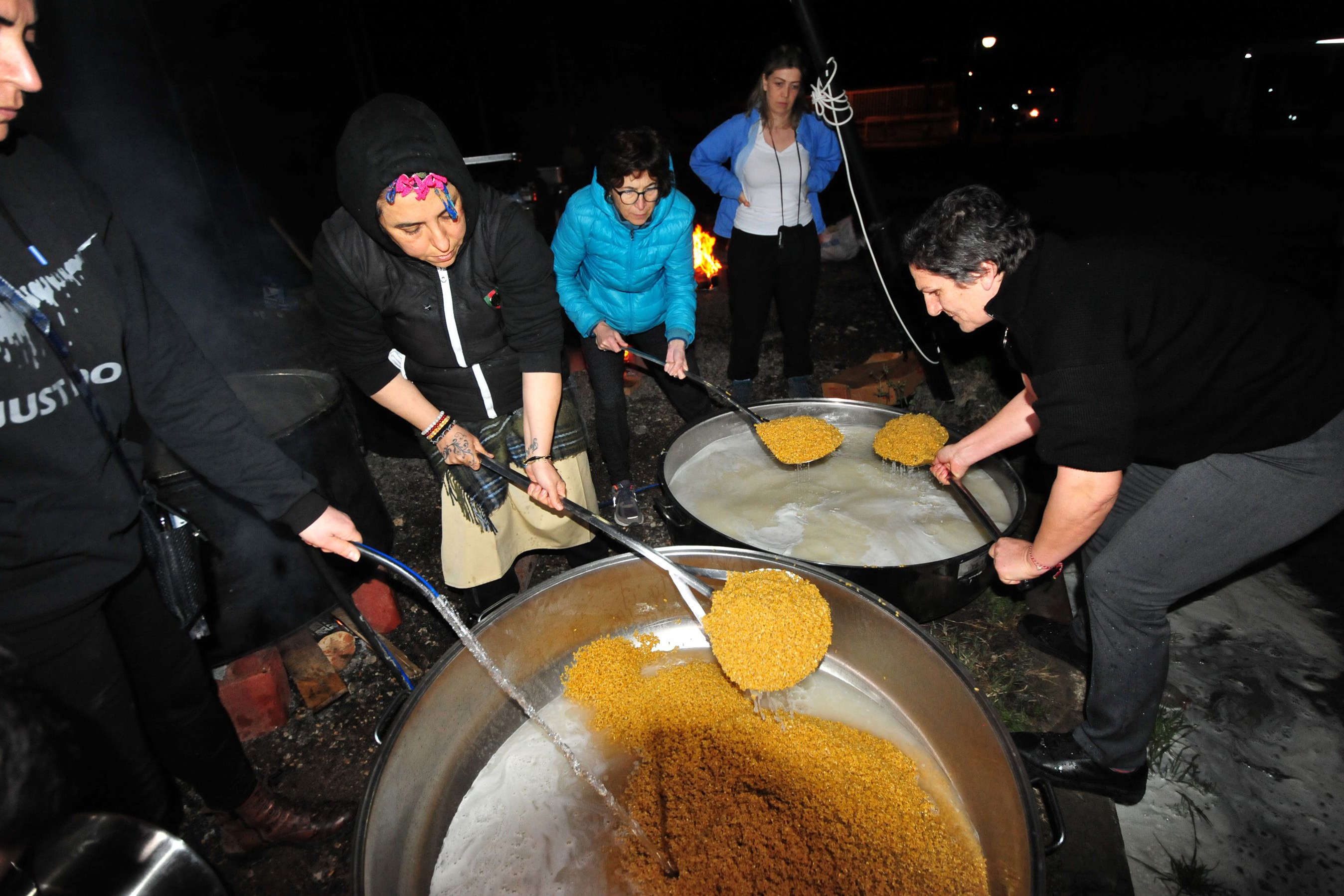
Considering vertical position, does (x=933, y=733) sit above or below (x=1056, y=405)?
below

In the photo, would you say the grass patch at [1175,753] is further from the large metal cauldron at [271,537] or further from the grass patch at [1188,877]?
the large metal cauldron at [271,537]

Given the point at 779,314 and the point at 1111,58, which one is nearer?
the point at 779,314

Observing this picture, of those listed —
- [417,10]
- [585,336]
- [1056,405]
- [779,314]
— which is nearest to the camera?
[1056,405]

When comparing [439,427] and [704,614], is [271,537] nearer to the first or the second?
[439,427]

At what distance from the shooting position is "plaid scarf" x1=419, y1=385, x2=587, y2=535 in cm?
216

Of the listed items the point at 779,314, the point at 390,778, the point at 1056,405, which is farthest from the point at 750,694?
the point at 779,314

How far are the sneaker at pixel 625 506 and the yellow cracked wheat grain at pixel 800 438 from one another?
66cm

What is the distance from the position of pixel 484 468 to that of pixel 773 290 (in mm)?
2251

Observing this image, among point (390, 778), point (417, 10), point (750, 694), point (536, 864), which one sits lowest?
point (536, 864)

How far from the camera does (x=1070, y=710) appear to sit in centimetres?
229

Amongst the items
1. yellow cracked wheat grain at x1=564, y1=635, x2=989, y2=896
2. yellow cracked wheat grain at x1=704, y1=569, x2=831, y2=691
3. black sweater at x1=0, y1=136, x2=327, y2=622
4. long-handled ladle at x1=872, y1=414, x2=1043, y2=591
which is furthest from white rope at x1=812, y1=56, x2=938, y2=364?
black sweater at x1=0, y1=136, x2=327, y2=622

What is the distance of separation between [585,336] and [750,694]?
1.77 metres

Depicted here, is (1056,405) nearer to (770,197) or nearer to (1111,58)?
(770,197)

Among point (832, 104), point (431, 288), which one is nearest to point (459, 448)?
point (431, 288)
